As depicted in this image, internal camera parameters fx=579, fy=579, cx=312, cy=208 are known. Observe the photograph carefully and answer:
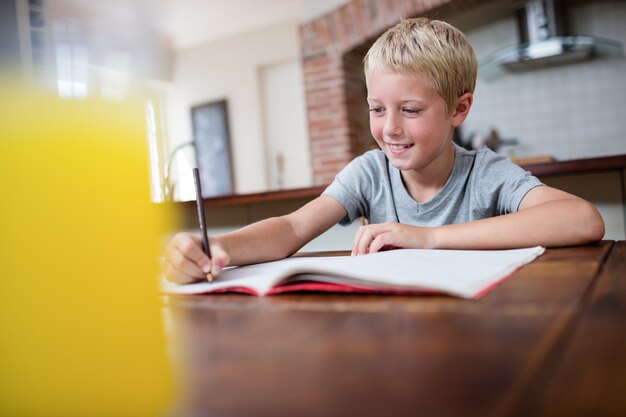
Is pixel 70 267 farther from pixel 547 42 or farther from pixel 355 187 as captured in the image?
pixel 547 42

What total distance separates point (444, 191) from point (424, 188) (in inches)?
2.4

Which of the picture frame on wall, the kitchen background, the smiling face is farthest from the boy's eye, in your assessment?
the picture frame on wall

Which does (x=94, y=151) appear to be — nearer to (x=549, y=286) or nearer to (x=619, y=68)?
(x=549, y=286)

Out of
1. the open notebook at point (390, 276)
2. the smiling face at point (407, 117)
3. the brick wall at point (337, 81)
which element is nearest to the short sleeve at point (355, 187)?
the smiling face at point (407, 117)

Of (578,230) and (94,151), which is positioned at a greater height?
(94,151)

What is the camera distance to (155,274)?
1.04 ft

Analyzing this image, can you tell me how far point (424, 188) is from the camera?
1229mm

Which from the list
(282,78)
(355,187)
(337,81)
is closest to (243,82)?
(282,78)

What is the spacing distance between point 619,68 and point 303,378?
4.58m

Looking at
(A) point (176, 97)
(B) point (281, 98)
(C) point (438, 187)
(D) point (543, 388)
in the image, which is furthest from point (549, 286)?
(A) point (176, 97)

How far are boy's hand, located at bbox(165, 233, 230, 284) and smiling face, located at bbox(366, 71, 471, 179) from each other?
0.51 metres

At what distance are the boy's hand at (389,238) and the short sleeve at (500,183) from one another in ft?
1.00

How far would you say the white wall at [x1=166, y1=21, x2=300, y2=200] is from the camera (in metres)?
6.11

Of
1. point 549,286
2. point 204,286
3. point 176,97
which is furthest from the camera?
point 176,97
